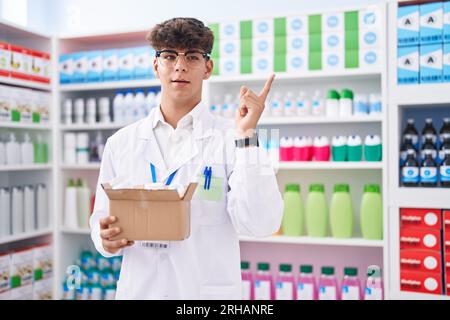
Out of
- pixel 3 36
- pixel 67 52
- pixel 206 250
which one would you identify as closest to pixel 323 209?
pixel 206 250

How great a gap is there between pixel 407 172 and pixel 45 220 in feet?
8.41

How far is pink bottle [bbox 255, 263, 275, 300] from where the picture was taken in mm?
3077

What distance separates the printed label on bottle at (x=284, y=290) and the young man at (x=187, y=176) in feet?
4.97

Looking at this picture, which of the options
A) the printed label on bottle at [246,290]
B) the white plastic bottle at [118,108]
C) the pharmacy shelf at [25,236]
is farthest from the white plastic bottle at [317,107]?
the pharmacy shelf at [25,236]

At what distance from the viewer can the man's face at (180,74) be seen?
1480 millimetres

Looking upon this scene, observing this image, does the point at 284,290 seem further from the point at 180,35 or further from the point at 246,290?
the point at 180,35

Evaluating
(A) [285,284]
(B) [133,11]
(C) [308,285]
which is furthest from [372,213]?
(B) [133,11]

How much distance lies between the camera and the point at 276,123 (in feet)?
10.3

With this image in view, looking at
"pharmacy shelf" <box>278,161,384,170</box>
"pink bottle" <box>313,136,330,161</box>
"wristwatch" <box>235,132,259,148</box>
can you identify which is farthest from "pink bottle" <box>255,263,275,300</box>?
"wristwatch" <box>235,132,259,148</box>

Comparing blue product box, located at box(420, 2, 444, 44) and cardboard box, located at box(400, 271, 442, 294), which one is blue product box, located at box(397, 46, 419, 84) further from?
cardboard box, located at box(400, 271, 442, 294)

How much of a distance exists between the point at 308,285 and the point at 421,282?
67 cm

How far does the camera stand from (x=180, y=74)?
1.47 m

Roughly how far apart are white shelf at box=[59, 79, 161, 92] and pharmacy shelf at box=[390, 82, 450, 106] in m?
1.60

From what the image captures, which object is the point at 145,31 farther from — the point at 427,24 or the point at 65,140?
the point at 427,24
